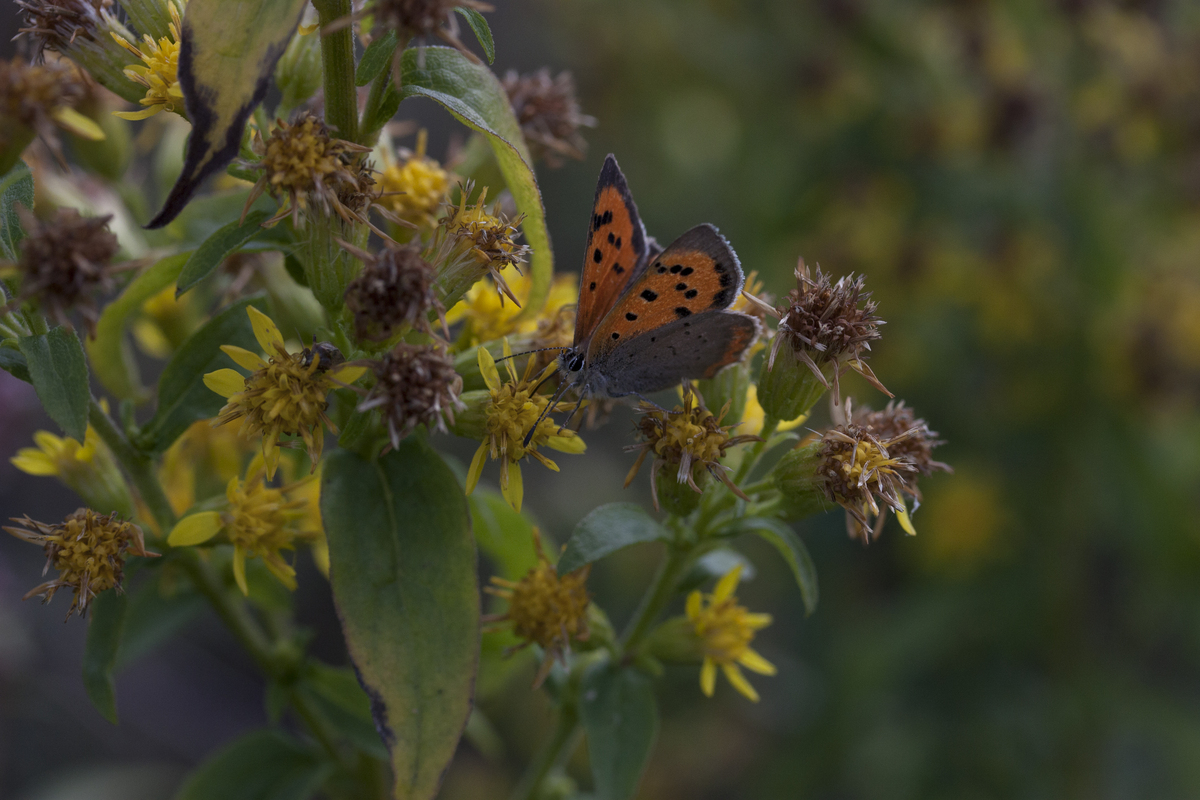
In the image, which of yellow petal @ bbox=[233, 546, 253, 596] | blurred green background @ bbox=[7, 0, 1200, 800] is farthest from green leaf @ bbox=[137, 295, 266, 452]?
blurred green background @ bbox=[7, 0, 1200, 800]

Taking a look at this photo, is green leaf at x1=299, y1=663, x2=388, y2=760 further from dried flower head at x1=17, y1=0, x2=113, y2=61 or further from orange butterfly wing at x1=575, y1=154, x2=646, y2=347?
dried flower head at x1=17, y1=0, x2=113, y2=61

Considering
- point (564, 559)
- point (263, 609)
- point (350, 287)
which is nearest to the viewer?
point (350, 287)

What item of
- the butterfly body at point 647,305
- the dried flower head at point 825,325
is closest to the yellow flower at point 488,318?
the butterfly body at point 647,305

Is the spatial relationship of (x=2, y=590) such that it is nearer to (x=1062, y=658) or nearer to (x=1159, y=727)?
(x=1062, y=658)

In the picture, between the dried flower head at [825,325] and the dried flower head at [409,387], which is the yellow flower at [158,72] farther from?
the dried flower head at [825,325]

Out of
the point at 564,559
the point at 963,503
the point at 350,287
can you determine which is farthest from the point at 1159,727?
the point at 350,287
